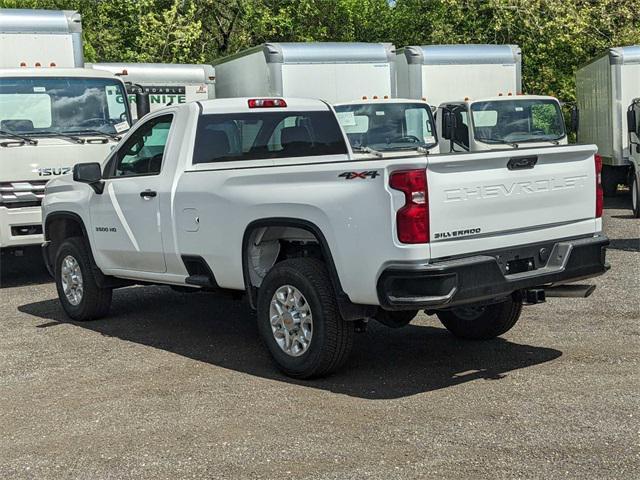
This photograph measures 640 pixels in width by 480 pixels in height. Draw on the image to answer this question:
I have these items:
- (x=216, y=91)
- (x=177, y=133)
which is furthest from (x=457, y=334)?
(x=216, y=91)

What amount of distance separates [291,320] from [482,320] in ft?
6.04

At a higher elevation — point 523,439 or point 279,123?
point 279,123

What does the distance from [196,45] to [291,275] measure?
26960mm

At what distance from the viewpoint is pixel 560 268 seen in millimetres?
7074

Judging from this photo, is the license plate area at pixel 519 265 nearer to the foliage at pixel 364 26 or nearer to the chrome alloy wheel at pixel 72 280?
the chrome alloy wheel at pixel 72 280

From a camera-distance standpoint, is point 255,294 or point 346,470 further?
point 255,294

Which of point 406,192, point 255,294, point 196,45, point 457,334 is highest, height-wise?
point 196,45

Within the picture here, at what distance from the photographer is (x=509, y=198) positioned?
684 cm

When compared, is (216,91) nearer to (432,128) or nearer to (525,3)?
(432,128)

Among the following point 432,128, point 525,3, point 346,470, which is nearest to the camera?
point 346,470

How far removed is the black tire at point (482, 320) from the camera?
8102 mm

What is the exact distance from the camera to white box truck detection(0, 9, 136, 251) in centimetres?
1220

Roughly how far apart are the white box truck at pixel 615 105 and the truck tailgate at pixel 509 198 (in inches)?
475

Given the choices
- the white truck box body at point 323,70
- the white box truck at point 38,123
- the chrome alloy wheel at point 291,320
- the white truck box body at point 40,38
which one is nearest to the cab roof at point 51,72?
the white box truck at point 38,123
